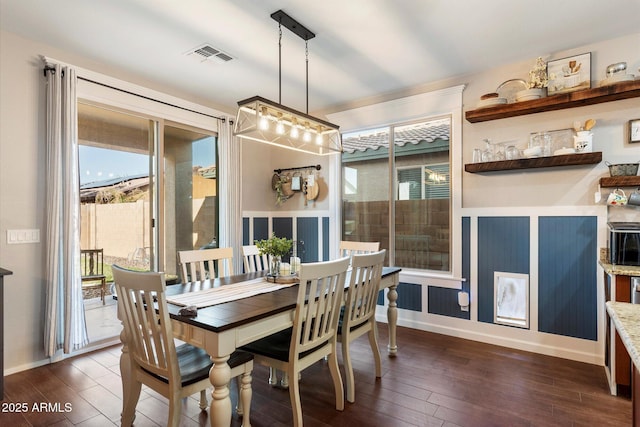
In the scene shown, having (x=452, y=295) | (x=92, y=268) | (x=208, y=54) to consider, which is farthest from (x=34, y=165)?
(x=452, y=295)

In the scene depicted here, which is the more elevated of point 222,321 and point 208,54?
point 208,54

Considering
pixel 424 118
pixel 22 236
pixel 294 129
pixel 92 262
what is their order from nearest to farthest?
pixel 294 129, pixel 22 236, pixel 92 262, pixel 424 118

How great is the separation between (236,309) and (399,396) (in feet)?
4.38

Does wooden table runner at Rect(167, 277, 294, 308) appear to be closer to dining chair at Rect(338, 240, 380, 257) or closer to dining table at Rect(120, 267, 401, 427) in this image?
dining table at Rect(120, 267, 401, 427)

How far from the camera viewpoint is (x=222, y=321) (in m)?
1.66

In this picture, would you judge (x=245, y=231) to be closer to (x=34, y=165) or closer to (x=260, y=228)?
(x=260, y=228)

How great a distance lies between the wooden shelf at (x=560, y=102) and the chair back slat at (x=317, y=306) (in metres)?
2.22

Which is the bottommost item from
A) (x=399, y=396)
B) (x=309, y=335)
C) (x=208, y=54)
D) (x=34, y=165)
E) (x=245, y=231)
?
(x=399, y=396)

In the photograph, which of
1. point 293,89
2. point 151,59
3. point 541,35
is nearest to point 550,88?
point 541,35

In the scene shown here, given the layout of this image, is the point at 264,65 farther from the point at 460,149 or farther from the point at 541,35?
the point at 541,35

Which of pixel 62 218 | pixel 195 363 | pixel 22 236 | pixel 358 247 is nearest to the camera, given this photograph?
pixel 195 363

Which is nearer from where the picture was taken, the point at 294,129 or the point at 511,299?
the point at 294,129

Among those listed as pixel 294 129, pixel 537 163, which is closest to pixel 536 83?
pixel 537 163

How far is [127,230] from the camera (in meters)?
3.52
